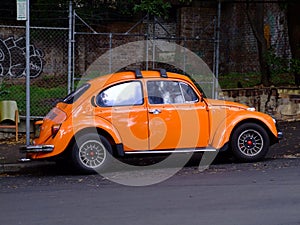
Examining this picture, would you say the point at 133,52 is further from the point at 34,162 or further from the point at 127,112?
the point at 127,112

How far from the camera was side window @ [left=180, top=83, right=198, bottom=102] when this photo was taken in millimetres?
10195

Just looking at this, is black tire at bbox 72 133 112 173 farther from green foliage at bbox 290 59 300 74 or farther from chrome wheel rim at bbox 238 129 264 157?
green foliage at bbox 290 59 300 74

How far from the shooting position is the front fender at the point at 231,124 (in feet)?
33.1

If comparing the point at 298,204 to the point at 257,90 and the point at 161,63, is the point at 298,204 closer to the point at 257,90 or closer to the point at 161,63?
the point at 257,90

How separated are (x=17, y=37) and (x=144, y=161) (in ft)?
44.8

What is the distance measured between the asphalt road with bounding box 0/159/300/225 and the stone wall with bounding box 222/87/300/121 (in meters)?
5.54

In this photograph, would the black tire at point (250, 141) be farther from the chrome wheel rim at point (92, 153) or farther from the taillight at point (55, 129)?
the taillight at point (55, 129)

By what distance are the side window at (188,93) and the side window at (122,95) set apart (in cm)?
80

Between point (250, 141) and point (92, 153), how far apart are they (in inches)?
114

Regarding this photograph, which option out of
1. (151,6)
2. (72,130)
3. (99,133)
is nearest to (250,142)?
(99,133)

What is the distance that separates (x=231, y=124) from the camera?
10.1 m

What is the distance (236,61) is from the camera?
27203 millimetres

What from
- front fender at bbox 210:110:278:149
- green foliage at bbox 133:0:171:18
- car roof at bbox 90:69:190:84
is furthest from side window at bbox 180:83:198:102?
green foliage at bbox 133:0:171:18

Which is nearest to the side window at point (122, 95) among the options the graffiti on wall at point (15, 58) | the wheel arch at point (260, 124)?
the wheel arch at point (260, 124)
